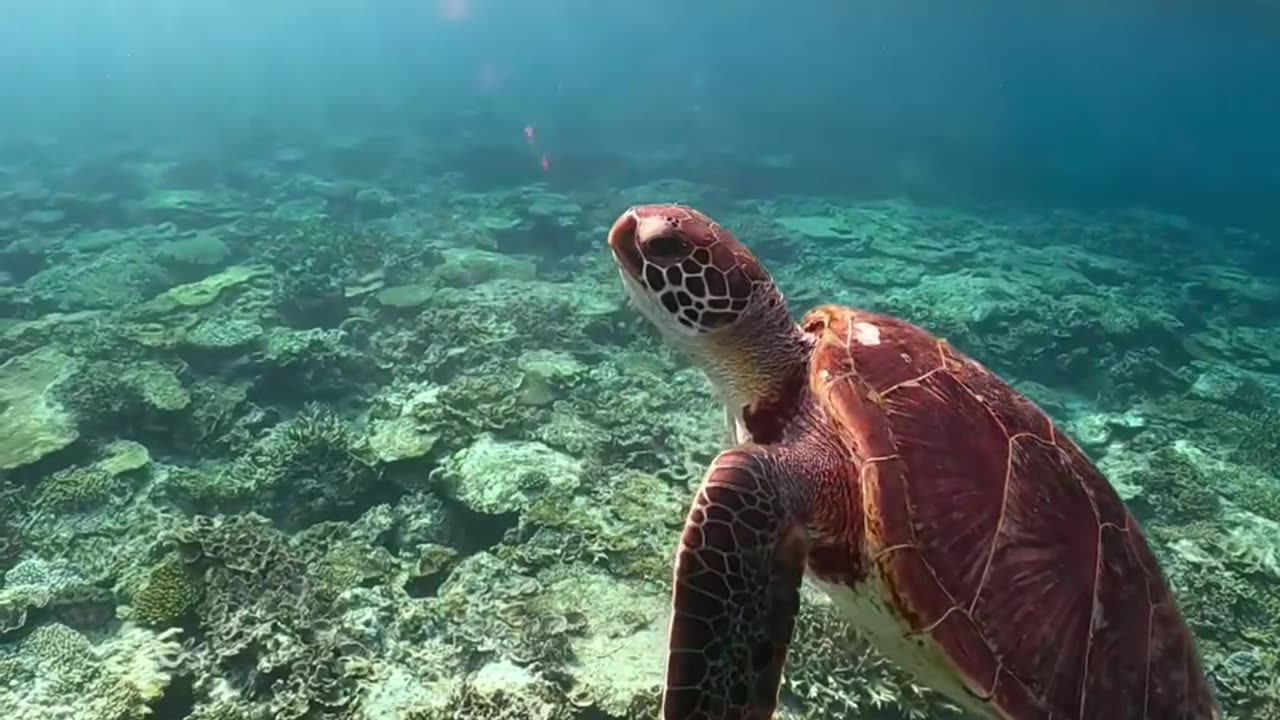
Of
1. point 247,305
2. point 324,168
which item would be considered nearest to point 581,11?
point 324,168

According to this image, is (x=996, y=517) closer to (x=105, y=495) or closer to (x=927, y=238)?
(x=105, y=495)

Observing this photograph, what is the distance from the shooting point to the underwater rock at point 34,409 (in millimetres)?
5281

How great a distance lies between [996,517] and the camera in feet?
6.64

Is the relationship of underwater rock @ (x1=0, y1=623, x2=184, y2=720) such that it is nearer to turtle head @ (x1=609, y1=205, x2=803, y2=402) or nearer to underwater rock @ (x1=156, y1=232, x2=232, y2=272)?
turtle head @ (x1=609, y1=205, x2=803, y2=402)

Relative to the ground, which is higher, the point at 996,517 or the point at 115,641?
the point at 996,517

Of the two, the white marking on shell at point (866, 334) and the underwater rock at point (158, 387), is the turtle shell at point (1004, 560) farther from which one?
the underwater rock at point (158, 387)

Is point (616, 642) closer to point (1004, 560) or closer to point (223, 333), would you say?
point (1004, 560)

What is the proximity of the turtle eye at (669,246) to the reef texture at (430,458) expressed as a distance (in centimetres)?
207

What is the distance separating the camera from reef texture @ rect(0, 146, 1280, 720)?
11.8ft

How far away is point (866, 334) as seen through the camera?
2.49 metres

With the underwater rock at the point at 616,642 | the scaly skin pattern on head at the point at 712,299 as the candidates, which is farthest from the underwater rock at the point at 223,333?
the scaly skin pattern on head at the point at 712,299

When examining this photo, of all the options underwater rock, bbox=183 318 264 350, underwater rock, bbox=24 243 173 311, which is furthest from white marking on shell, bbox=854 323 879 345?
underwater rock, bbox=24 243 173 311

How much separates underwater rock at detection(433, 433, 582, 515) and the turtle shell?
3.00m

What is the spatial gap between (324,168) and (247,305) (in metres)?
11.3
